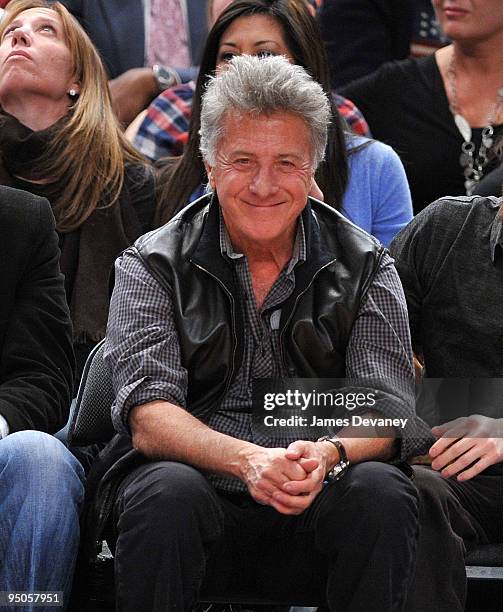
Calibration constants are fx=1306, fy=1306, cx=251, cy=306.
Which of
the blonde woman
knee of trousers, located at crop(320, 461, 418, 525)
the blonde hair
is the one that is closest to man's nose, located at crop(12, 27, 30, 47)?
the blonde woman

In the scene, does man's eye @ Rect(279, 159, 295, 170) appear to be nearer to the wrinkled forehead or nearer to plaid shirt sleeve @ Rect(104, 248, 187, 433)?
plaid shirt sleeve @ Rect(104, 248, 187, 433)

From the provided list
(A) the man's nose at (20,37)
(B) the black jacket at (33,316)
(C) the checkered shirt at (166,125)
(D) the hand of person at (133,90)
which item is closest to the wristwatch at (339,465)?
(B) the black jacket at (33,316)

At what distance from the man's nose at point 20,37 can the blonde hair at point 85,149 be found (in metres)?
0.11

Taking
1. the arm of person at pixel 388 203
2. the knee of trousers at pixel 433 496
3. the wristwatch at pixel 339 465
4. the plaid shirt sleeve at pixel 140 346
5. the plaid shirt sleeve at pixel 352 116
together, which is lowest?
the knee of trousers at pixel 433 496

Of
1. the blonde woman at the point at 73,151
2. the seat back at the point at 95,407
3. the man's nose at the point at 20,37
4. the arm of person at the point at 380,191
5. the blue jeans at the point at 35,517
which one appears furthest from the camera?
the man's nose at the point at 20,37

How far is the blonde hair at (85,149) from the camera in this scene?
139 inches

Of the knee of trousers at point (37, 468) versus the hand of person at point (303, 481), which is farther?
the knee of trousers at point (37, 468)

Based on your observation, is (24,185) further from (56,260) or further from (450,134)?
(450,134)

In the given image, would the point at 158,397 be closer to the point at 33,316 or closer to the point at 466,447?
the point at 33,316

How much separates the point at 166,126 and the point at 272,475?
179 centimetres

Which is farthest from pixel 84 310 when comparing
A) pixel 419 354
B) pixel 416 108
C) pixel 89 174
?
pixel 416 108

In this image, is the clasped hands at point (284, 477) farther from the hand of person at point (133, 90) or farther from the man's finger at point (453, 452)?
the hand of person at point (133, 90)

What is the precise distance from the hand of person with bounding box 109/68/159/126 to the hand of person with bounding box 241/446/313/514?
2024 millimetres

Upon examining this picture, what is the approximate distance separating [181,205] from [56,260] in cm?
69
